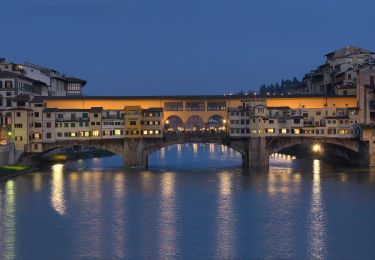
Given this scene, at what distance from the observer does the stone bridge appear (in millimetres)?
62406

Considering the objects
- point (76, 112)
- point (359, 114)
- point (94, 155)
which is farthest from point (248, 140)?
point (94, 155)

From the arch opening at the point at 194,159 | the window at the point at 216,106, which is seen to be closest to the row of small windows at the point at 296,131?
the arch opening at the point at 194,159

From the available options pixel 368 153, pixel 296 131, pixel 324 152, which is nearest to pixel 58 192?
pixel 296 131

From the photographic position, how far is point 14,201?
134 ft

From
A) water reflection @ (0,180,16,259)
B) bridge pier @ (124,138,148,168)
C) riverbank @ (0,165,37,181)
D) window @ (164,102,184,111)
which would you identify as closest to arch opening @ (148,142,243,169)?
bridge pier @ (124,138,148,168)

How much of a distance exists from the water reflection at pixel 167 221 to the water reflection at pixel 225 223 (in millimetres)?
2058

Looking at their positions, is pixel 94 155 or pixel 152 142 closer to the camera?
pixel 152 142

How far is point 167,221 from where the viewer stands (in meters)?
34.9

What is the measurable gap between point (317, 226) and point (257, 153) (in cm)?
2905

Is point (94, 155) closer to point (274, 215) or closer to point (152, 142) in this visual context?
point (152, 142)

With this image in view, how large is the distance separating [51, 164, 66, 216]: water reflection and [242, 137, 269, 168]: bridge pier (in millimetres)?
17070

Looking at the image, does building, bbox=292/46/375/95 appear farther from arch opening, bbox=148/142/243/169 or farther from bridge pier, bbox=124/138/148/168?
bridge pier, bbox=124/138/148/168

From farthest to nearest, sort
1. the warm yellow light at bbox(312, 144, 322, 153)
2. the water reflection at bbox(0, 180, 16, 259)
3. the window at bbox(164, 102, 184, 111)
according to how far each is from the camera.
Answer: the warm yellow light at bbox(312, 144, 322, 153), the window at bbox(164, 102, 184, 111), the water reflection at bbox(0, 180, 16, 259)

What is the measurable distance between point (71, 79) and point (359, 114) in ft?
140
